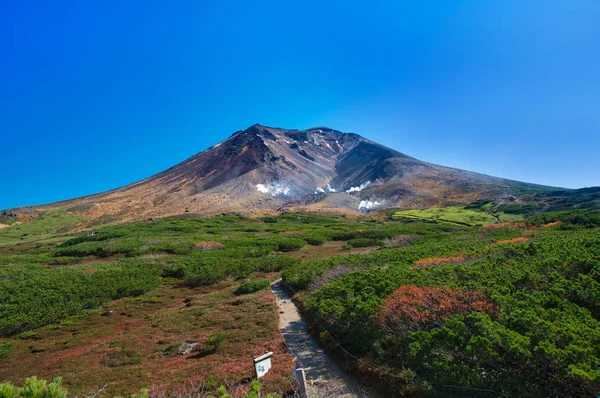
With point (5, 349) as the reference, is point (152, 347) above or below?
below

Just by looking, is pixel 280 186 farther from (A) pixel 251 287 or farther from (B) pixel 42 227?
(A) pixel 251 287

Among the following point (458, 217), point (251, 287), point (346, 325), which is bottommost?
point (251, 287)

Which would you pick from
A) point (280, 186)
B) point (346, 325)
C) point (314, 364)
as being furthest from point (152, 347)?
point (280, 186)

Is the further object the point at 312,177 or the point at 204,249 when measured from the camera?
the point at 312,177

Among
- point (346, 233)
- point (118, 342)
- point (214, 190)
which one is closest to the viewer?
point (118, 342)

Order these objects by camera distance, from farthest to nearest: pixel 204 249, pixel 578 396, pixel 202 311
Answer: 1. pixel 204 249
2. pixel 202 311
3. pixel 578 396

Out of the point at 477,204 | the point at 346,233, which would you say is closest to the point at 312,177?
the point at 477,204

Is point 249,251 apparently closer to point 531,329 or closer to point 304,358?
point 304,358
